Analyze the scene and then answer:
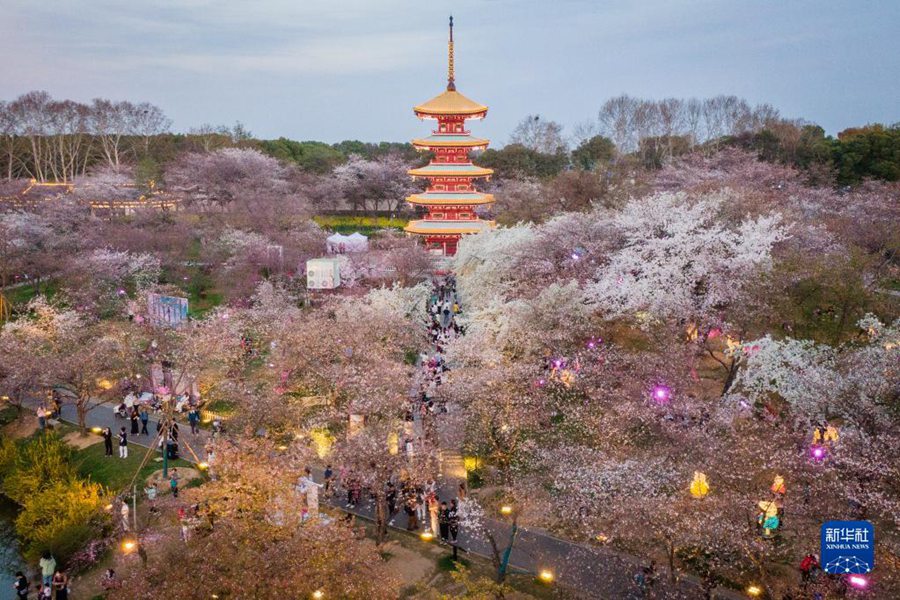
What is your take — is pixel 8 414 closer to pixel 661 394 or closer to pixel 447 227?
pixel 661 394

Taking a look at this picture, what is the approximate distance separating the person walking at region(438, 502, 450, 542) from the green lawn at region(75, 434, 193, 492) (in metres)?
9.33

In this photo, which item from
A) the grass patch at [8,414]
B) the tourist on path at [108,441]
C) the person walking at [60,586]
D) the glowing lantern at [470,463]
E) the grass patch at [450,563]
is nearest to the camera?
the person walking at [60,586]

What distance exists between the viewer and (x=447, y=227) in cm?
4556

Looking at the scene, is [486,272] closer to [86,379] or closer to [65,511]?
[86,379]

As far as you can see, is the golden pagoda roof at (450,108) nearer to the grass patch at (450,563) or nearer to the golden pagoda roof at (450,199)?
the golden pagoda roof at (450,199)

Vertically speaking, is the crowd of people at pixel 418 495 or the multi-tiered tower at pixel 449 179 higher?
the multi-tiered tower at pixel 449 179

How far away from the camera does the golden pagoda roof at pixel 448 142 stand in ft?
154

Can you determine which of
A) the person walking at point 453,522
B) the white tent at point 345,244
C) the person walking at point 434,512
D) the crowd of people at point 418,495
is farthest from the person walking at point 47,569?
the white tent at point 345,244

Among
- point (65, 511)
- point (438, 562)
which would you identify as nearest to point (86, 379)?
point (65, 511)

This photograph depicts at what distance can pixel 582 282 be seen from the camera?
1060 inches

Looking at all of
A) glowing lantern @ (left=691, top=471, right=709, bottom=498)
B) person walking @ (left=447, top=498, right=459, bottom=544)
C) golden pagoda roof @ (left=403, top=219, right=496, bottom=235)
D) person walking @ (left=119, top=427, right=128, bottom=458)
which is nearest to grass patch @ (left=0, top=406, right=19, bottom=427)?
person walking @ (left=119, top=427, right=128, bottom=458)

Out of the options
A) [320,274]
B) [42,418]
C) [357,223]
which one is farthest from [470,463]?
[357,223]

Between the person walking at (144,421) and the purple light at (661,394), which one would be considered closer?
the purple light at (661,394)

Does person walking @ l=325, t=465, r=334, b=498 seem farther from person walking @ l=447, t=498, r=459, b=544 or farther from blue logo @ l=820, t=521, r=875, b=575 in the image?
blue logo @ l=820, t=521, r=875, b=575
